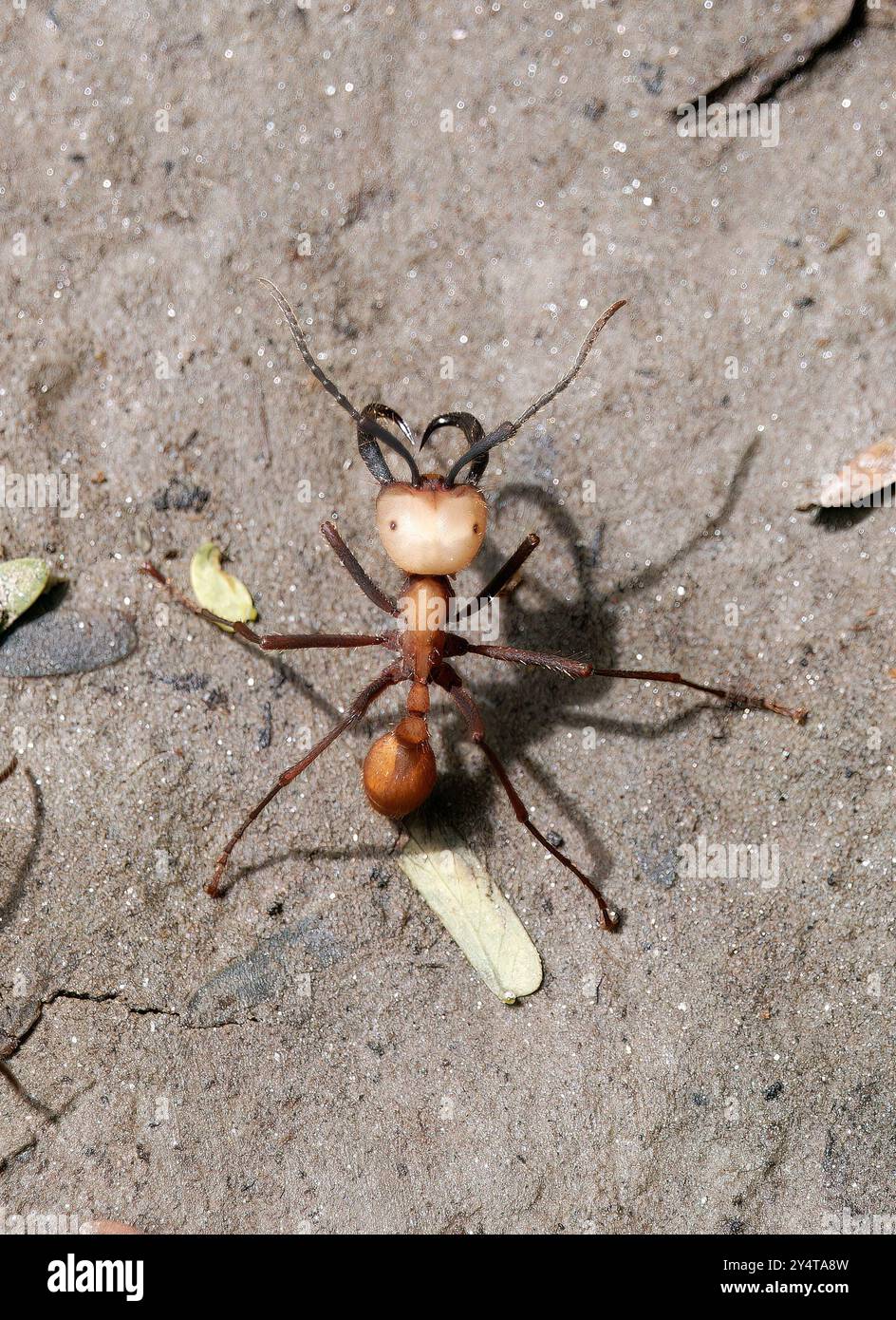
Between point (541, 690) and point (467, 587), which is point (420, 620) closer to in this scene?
point (467, 587)

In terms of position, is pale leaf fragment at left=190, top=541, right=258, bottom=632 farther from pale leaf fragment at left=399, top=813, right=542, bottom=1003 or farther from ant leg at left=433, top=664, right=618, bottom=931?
pale leaf fragment at left=399, top=813, right=542, bottom=1003

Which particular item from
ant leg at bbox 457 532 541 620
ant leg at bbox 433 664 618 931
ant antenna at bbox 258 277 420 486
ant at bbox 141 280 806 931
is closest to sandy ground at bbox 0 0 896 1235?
ant leg at bbox 433 664 618 931

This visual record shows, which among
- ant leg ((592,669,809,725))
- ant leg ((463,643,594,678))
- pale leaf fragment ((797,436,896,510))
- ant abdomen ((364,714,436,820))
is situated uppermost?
pale leaf fragment ((797,436,896,510))

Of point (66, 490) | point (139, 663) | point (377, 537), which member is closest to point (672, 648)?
point (377, 537)

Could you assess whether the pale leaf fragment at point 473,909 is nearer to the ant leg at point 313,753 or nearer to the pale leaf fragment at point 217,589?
the ant leg at point 313,753

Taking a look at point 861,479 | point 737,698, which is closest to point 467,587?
point 737,698

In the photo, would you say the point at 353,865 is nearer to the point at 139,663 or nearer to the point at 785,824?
the point at 139,663
